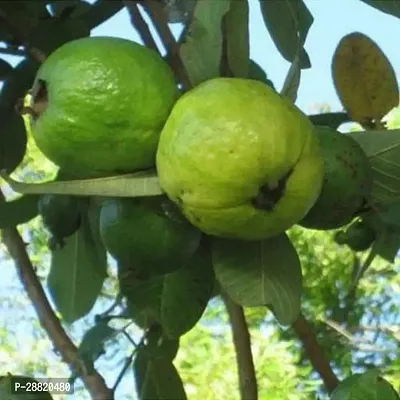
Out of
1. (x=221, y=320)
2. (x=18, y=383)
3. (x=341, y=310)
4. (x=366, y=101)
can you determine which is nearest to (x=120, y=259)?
(x=18, y=383)

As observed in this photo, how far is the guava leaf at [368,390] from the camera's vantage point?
2.25ft

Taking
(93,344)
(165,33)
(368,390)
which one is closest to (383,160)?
(368,390)

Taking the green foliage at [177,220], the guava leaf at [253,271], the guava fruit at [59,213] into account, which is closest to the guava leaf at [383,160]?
the green foliage at [177,220]

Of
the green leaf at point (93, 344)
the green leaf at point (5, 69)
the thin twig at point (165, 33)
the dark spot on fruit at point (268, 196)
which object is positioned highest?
the thin twig at point (165, 33)

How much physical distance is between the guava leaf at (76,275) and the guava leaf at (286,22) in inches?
12.1

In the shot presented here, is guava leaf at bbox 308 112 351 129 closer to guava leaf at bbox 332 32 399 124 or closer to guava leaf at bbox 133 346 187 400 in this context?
guava leaf at bbox 332 32 399 124

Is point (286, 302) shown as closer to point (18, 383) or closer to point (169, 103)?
point (169, 103)

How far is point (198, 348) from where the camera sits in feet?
8.08

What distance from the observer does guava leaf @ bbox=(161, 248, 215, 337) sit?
73cm

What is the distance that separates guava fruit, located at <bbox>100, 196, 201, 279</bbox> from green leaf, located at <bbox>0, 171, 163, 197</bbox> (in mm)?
39

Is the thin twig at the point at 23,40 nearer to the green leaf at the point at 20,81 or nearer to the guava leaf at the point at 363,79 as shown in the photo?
the green leaf at the point at 20,81

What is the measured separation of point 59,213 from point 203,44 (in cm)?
26

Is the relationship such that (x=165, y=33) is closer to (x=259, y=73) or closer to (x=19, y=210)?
(x=259, y=73)

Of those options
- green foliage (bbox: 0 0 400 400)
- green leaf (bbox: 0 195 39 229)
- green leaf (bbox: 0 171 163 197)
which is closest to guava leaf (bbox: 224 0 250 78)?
green foliage (bbox: 0 0 400 400)
